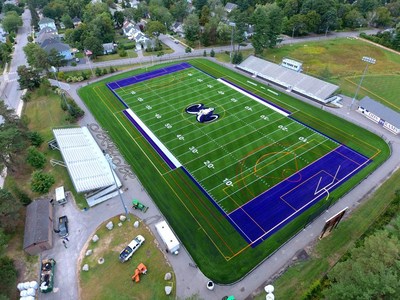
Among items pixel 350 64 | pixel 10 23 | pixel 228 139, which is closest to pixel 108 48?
pixel 10 23

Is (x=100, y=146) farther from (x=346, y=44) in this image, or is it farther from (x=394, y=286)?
(x=346, y=44)

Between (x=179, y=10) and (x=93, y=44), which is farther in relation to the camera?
(x=179, y=10)

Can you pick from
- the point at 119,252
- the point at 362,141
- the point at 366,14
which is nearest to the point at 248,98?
the point at 362,141

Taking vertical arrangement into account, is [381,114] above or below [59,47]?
below

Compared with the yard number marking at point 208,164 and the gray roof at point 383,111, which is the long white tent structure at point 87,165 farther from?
the gray roof at point 383,111

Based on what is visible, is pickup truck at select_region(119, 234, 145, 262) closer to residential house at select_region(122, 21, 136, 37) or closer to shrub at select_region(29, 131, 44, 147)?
shrub at select_region(29, 131, 44, 147)

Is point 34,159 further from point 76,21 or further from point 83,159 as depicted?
point 76,21

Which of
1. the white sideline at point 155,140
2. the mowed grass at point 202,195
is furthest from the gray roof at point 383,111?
the white sideline at point 155,140
